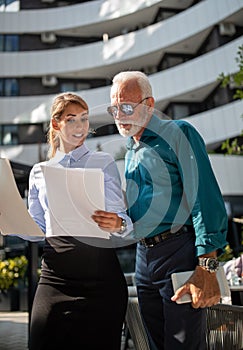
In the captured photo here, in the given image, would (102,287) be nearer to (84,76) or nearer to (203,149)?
(203,149)

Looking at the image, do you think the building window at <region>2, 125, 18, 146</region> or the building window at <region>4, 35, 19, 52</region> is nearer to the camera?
the building window at <region>2, 125, 18, 146</region>

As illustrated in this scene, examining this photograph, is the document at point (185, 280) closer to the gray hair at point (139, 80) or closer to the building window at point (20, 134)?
the gray hair at point (139, 80)

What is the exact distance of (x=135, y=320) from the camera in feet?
7.29

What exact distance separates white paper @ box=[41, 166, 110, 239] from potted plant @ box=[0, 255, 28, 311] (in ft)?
29.8

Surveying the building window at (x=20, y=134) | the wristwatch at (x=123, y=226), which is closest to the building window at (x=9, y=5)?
the building window at (x=20, y=134)

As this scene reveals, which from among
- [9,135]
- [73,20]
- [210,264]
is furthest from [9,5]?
[210,264]

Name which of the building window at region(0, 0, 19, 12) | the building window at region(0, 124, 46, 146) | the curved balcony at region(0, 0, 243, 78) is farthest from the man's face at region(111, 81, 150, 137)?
the building window at region(0, 0, 19, 12)

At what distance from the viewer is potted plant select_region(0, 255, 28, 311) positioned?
990cm

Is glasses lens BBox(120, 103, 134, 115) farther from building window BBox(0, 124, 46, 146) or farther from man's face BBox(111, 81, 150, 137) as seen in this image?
building window BBox(0, 124, 46, 146)

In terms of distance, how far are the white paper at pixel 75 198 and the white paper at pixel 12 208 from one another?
0.09m

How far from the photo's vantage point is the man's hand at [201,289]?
1299 mm

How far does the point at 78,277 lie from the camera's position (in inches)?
55.2

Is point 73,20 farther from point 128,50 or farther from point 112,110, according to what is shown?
point 112,110

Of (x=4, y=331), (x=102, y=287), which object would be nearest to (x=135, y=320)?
(x=102, y=287)
